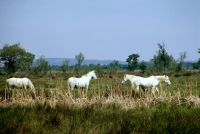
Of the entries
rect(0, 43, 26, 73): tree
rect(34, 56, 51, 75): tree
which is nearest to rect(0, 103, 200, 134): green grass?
rect(34, 56, 51, 75): tree

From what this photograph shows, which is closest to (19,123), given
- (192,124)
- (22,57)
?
(192,124)

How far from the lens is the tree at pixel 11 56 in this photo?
4431 cm

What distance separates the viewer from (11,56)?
44844mm

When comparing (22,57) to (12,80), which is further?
(22,57)

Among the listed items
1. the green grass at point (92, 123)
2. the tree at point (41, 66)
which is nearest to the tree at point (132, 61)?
the tree at point (41, 66)

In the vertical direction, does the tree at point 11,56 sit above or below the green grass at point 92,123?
above

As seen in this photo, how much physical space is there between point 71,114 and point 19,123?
4.80 ft

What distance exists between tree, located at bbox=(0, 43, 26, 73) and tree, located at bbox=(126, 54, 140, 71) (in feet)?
78.3

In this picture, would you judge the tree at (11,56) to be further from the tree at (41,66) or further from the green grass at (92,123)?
the green grass at (92,123)

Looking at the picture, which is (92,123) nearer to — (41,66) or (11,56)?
(41,66)

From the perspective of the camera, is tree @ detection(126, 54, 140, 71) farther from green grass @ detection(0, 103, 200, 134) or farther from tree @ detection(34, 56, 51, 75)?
green grass @ detection(0, 103, 200, 134)

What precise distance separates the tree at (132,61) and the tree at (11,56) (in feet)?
78.3

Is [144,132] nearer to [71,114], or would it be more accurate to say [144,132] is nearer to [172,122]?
[172,122]

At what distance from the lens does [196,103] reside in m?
7.84
